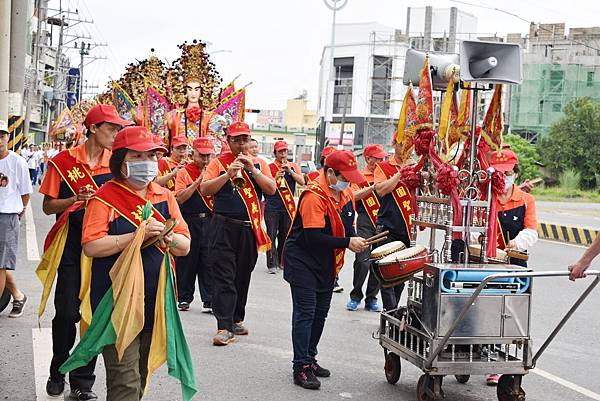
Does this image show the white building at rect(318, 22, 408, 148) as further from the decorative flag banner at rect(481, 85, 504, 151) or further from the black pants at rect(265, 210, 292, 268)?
the decorative flag banner at rect(481, 85, 504, 151)

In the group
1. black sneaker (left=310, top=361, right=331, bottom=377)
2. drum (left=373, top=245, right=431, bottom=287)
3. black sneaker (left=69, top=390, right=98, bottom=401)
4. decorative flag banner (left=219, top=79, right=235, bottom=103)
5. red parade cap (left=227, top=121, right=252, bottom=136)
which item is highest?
decorative flag banner (left=219, top=79, right=235, bottom=103)

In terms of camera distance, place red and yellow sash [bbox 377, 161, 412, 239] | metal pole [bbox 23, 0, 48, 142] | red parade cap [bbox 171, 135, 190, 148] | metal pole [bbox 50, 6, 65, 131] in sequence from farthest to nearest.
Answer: metal pole [bbox 50, 6, 65, 131]
metal pole [bbox 23, 0, 48, 142]
red parade cap [bbox 171, 135, 190, 148]
red and yellow sash [bbox 377, 161, 412, 239]

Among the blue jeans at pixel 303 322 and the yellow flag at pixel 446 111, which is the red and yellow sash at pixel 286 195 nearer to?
the blue jeans at pixel 303 322

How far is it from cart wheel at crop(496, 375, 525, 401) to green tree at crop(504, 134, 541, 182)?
38946mm

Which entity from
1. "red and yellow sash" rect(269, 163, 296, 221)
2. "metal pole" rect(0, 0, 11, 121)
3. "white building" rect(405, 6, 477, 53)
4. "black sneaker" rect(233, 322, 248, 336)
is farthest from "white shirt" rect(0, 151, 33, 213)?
"white building" rect(405, 6, 477, 53)

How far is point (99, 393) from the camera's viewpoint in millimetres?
5820

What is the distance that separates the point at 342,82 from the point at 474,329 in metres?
62.1

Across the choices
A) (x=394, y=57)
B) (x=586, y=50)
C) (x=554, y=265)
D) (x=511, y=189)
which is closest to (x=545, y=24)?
(x=586, y=50)

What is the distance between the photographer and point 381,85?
207 feet

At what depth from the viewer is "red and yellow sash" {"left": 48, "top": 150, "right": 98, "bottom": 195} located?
Result: 5.67 m

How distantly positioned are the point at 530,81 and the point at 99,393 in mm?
52348

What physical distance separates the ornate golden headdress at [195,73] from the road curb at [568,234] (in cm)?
1105

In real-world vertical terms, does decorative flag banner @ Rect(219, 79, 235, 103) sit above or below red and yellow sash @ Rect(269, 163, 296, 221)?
above

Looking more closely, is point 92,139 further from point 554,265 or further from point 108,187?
point 554,265
